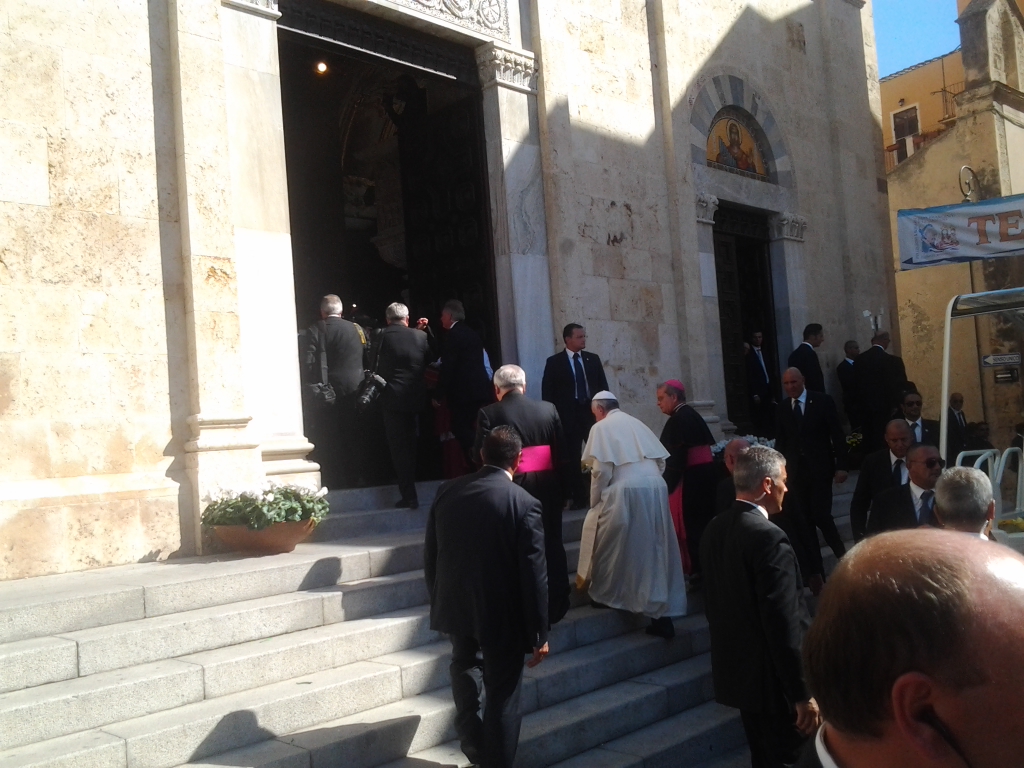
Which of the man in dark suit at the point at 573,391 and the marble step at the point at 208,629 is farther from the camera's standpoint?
the man in dark suit at the point at 573,391

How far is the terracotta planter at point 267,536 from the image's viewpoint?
6.74 metres

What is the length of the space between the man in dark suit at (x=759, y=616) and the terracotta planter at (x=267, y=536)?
3.18 meters

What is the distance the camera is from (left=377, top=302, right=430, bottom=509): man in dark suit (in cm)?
836

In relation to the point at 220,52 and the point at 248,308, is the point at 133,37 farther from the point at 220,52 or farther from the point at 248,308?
the point at 248,308

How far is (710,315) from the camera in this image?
41.8ft

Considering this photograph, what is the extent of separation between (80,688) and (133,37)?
496 cm

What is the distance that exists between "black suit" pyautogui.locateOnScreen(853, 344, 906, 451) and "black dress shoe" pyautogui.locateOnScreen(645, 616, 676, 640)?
6.81m

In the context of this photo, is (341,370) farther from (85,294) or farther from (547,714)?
(547,714)

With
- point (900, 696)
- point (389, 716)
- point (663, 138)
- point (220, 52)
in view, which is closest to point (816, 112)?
point (663, 138)

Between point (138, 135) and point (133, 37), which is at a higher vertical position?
point (133, 37)

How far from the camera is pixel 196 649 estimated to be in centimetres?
545

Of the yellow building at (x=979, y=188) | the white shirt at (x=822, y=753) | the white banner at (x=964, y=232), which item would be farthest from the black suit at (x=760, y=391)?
the white shirt at (x=822, y=753)

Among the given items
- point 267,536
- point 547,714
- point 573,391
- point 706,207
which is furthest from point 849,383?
point 267,536

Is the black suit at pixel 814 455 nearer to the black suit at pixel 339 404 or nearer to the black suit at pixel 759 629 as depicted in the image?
the black suit at pixel 339 404
